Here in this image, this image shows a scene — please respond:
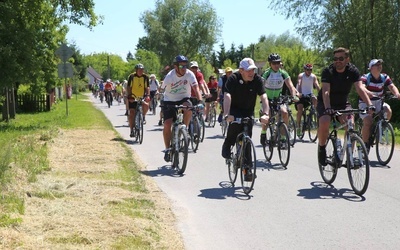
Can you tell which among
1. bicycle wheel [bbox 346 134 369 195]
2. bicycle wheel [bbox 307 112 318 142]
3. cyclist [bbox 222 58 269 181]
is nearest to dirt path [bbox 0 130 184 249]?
cyclist [bbox 222 58 269 181]

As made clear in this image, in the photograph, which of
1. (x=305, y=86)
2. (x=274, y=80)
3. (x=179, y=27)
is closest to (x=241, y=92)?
(x=274, y=80)

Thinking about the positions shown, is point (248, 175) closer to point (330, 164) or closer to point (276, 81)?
point (330, 164)

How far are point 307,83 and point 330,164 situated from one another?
641 cm

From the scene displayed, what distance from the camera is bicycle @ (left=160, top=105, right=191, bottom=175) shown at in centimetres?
996

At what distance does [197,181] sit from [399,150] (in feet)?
17.9

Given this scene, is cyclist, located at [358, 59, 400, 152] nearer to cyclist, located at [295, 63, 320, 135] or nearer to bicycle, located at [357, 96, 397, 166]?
bicycle, located at [357, 96, 397, 166]

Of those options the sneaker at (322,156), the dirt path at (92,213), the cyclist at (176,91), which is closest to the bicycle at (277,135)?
the cyclist at (176,91)

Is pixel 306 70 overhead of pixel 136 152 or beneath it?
overhead

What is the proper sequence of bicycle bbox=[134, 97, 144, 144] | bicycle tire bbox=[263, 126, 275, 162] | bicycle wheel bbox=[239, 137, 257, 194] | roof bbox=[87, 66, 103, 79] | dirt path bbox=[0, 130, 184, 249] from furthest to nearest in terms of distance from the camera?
1. roof bbox=[87, 66, 103, 79]
2. bicycle bbox=[134, 97, 144, 144]
3. bicycle tire bbox=[263, 126, 275, 162]
4. bicycle wheel bbox=[239, 137, 257, 194]
5. dirt path bbox=[0, 130, 184, 249]

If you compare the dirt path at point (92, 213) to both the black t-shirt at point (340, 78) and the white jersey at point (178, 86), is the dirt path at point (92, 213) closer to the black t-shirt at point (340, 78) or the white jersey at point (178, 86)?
the white jersey at point (178, 86)

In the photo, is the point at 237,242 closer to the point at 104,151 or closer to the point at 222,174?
the point at 222,174

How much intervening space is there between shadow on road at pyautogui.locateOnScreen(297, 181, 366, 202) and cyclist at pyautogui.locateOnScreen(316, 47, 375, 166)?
36 cm

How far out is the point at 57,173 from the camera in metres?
9.65

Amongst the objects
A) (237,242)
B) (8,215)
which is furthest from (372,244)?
(8,215)
